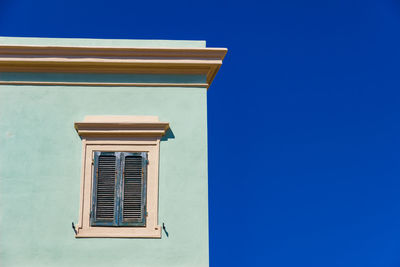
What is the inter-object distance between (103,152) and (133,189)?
2.84 ft

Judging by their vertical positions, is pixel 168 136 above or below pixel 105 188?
above

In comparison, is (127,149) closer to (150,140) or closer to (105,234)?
(150,140)

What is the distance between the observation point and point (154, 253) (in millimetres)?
10914

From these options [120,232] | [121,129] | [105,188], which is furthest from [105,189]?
[121,129]

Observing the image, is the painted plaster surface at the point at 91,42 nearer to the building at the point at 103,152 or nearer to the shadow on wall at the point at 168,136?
the building at the point at 103,152

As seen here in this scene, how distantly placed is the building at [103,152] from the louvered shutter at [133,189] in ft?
0.06

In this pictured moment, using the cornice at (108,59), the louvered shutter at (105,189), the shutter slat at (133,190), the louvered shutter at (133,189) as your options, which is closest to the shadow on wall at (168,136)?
the louvered shutter at (133,189)

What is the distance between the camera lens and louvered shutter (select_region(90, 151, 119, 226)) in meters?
11.1

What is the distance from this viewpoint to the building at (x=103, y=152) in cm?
1093

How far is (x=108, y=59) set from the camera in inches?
460

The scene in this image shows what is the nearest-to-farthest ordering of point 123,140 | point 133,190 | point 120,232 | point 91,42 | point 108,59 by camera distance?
1. point 120,232
2. point 133,190
3. point 123,140
4. point 108,59
5. point 91,42

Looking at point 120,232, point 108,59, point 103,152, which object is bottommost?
point 120,232

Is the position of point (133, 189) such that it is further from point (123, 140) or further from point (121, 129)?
point (121, 129)

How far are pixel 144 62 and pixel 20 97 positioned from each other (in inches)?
93.4
